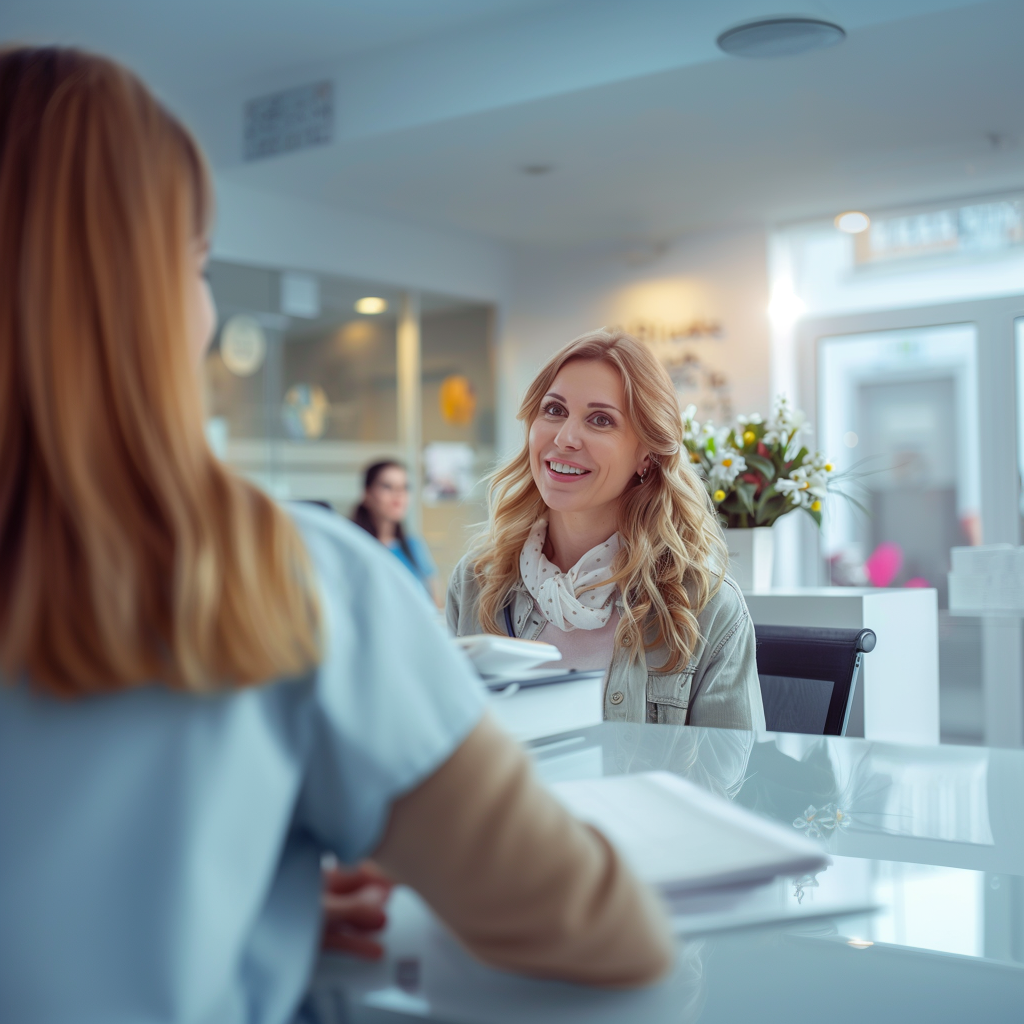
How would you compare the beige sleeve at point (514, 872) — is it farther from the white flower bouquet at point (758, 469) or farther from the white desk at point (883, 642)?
the white flower bouquet at point (758, 469)

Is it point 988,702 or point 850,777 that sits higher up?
point 850,777

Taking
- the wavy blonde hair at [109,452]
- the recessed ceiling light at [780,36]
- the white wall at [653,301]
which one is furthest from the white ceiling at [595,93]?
the wavy blonde hair at [109,452]

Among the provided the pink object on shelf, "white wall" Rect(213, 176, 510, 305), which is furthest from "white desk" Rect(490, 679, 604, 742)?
the pink object on shelf

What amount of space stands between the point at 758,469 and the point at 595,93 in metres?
1.93

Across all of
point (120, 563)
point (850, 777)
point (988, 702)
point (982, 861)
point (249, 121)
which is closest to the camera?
point (120, 563)

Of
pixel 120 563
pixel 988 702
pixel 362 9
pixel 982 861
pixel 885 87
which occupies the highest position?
pixel 362 9

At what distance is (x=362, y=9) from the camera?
414 centimetres

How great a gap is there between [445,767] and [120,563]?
20cm

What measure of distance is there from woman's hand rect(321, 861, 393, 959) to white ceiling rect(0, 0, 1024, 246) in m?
3.43

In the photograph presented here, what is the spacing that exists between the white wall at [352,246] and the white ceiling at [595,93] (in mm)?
204

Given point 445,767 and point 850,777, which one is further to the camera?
point 850,777

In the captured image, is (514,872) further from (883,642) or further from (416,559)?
(416,559)

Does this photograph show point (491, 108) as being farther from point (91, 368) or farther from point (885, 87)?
point (91, 368)

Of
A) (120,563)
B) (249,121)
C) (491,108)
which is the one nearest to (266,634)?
(120,563)
